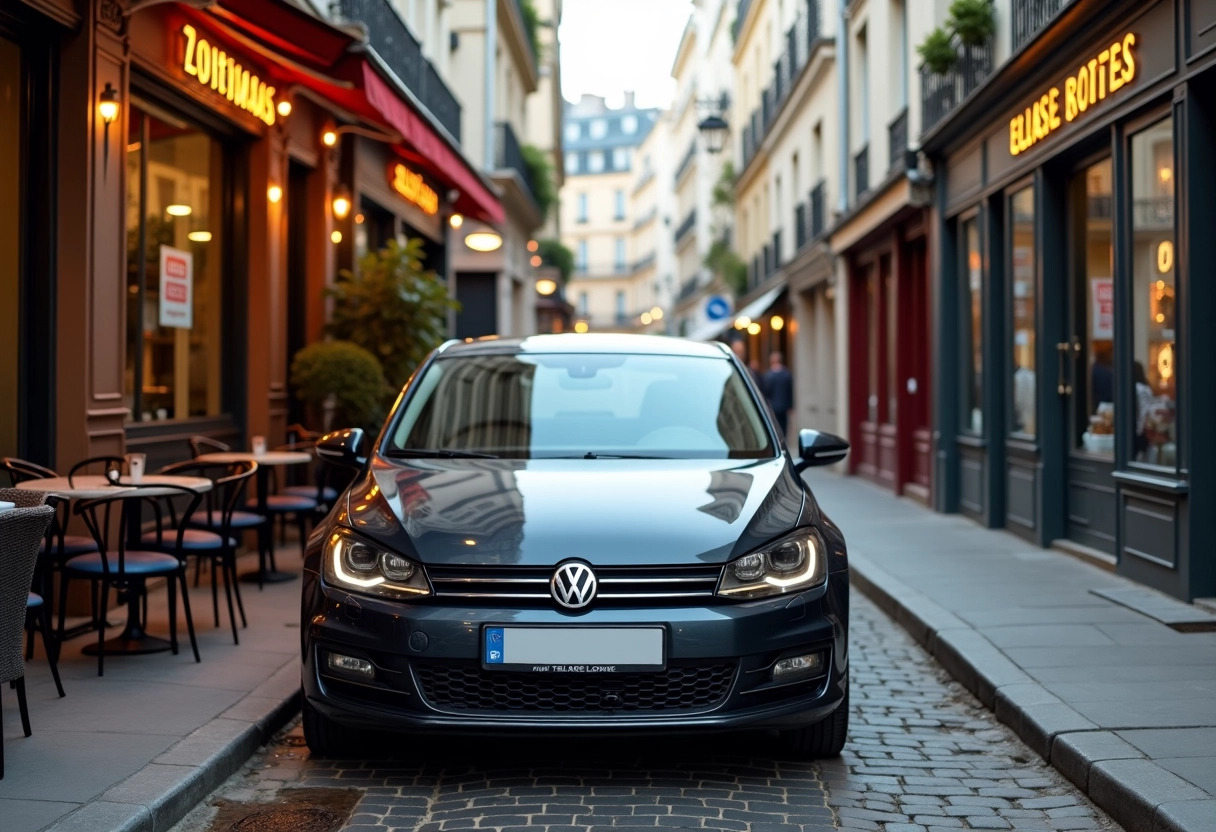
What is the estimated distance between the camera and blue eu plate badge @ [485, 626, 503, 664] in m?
4.62

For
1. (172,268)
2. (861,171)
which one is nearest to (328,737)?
(172,268)

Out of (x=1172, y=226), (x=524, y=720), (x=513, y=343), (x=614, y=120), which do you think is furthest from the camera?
(x=614, y=120)

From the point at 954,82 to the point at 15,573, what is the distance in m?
12.0

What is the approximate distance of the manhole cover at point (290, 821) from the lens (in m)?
4.47

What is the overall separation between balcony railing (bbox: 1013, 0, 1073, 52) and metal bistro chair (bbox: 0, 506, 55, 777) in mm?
8133

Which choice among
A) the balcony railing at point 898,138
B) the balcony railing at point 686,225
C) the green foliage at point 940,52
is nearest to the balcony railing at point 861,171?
the balcony railing at point 898,138

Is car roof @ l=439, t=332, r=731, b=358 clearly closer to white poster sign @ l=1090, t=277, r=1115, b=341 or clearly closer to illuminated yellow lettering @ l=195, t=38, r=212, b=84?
illuminated yellow lettering @ l=195, t=38, r=212, b=84

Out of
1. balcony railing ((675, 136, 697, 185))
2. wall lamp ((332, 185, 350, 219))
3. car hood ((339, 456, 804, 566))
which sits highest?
balcony railing ((675, 136, 697, 185))

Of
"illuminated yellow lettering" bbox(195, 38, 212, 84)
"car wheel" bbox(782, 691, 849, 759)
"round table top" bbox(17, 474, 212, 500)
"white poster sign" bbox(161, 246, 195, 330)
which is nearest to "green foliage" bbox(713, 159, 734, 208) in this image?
"white poster sign" bbox(161, 246, 195, 330)

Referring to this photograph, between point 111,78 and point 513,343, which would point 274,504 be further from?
point 513,343

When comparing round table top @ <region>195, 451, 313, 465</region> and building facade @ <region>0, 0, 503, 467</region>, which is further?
round table top @ <region>195, 451, 313, 465</region>

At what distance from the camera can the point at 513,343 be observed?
672 centimetres

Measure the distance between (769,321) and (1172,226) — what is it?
2489cm

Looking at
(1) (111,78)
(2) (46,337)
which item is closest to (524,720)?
(2) (46,337)
